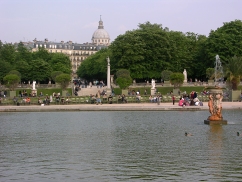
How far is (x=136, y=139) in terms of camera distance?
24.1 m

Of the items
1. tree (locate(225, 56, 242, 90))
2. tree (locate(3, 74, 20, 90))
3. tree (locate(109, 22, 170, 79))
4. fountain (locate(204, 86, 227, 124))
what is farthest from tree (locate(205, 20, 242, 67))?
fountain (locate(204, 86, 227, 124))

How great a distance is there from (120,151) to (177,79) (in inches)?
1922

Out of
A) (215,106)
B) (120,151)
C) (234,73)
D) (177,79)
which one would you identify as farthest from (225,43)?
(120,151)

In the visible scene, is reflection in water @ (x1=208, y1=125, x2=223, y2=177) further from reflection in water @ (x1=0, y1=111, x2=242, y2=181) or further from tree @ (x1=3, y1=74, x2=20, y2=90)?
tree @ (x1=3, y1=74, x2=20, y2=90)

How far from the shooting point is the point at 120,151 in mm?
20828

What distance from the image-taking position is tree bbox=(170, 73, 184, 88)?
2702 inches

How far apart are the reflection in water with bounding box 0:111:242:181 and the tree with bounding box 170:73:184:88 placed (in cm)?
3685

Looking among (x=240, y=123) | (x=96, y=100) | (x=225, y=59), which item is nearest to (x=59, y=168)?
(x=240, y=123)

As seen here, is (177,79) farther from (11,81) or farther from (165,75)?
(11,81)

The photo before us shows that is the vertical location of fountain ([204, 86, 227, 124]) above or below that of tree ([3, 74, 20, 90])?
below

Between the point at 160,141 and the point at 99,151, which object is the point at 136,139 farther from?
the point at 99,151

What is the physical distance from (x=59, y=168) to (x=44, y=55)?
9691 centimetres

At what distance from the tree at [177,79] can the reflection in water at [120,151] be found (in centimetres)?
3685

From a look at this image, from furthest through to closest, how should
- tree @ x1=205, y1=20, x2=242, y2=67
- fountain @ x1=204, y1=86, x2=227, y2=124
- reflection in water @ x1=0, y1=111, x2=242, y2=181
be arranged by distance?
tree @ x1=205, y1=20, x2=242, y2=67 < fountain @ x1=204, y1=86, x2=227, y2=124 < reflection in water @ x1=0, y1=111, x2=242, y2=181
